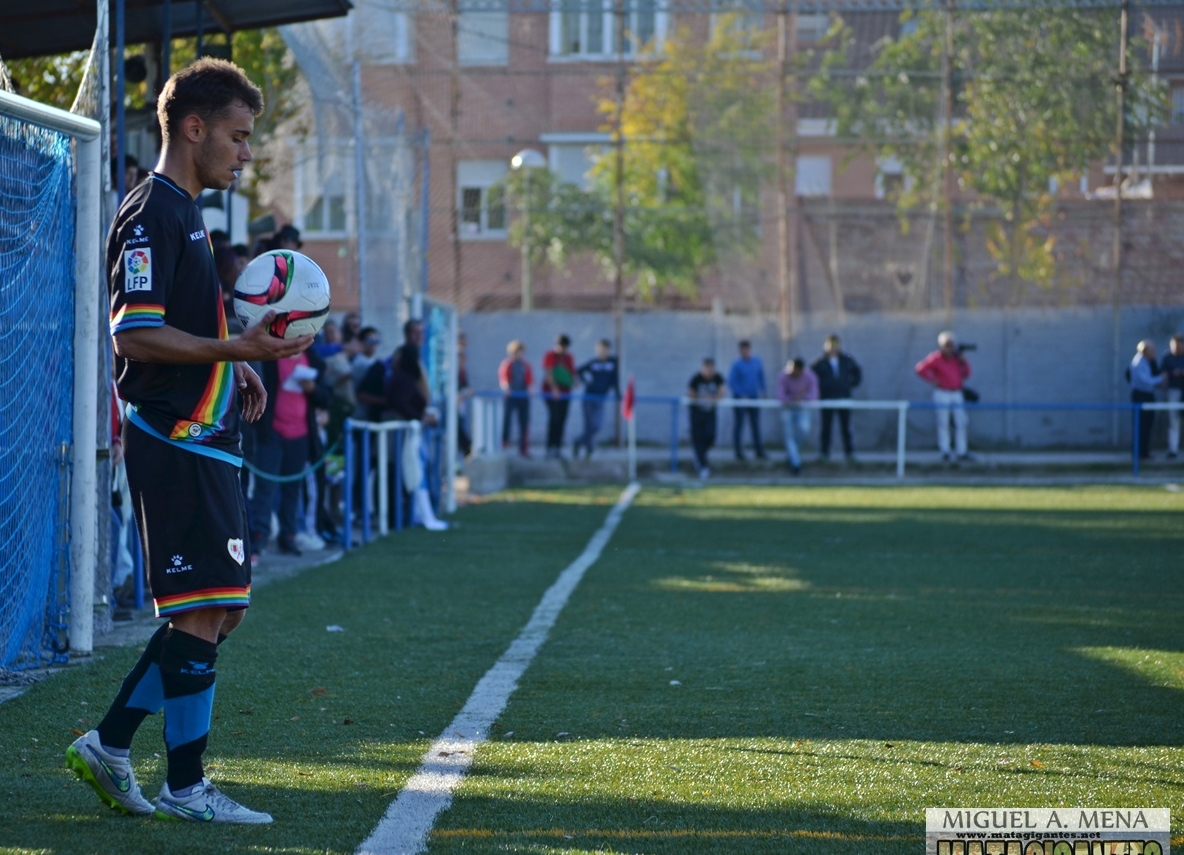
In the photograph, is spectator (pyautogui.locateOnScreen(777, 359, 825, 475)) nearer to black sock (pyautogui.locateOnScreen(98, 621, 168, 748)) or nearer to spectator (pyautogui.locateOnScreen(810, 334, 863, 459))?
spectator (pyautogui.locateOnScreen(810, 334, 863, 459))

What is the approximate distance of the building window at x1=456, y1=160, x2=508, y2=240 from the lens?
27359 millimetres

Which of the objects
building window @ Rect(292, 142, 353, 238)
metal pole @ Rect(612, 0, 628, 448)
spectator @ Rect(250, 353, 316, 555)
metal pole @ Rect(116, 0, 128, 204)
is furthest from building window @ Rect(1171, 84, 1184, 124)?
metal pole @ Rect(116, 0, 128, 204)

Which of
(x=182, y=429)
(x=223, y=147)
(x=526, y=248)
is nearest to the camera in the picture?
(x=182, y=429)

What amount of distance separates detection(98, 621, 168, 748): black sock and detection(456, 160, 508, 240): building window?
23.5 metres

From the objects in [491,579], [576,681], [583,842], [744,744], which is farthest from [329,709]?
[491,579]

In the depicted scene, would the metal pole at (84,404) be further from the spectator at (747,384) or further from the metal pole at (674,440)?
the spectator at (747,384)

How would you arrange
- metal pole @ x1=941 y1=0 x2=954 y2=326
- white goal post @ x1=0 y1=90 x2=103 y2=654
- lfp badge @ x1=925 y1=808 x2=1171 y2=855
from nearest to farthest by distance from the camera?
lfp badge @ x1=925 y1=808 x2=1171 y2=855 < white goal post @ x1=0 y1=90 x2=103 y2=654 < metal pole @ x1=941 y1=0 x2=954 y2=326

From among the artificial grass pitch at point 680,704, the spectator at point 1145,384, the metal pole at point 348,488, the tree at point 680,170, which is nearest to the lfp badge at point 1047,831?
the artificial grass pitch at point 680,704

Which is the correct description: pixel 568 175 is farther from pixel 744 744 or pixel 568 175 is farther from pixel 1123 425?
pixel 744 744

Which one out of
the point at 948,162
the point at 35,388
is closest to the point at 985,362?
the point at 948,162

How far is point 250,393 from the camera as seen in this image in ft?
15.3

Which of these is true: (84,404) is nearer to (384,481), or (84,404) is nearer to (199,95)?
(199,95)

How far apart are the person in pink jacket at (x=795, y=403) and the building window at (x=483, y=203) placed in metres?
6.77

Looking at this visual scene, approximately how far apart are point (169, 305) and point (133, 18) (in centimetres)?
877
